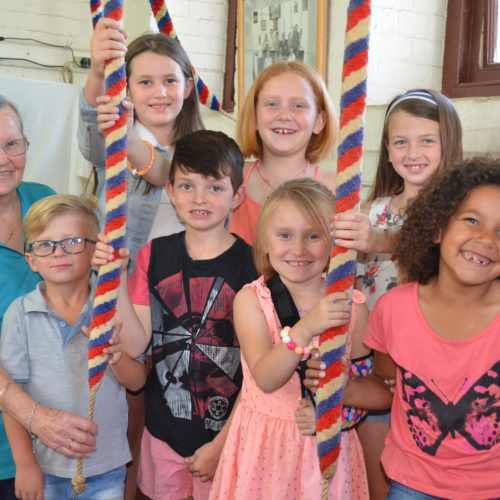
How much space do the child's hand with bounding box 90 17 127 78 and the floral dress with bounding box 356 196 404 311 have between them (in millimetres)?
867

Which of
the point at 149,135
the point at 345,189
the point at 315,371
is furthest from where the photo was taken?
the point at 149,135

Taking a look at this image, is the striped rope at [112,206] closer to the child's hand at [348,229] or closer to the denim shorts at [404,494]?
the child's hand at [348,229]

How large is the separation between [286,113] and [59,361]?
2.95 ft

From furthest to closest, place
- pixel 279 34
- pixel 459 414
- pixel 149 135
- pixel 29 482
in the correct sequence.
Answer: pixel 279 34 < pixel 149 135 < pixel 29 482 < pixel 459 414

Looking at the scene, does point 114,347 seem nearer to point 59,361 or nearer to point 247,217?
point 59,361

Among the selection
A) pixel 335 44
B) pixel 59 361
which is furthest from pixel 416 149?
pixel 335 44

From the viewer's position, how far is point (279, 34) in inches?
125

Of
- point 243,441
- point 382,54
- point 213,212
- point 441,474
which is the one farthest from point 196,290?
point 382,54

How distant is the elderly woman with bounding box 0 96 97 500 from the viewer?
1.42m

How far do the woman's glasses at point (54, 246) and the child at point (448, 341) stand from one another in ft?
2.36

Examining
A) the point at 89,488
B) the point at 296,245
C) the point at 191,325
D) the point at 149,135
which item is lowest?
the point at 89,488

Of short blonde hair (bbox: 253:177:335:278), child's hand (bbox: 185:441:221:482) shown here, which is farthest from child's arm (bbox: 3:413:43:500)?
short blonde hair (bbox: 253:177:335:278)

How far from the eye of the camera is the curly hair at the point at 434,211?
4.20 feet

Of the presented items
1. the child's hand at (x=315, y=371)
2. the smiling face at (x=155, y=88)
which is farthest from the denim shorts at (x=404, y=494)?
the smiling face at (x=155, y=88)
